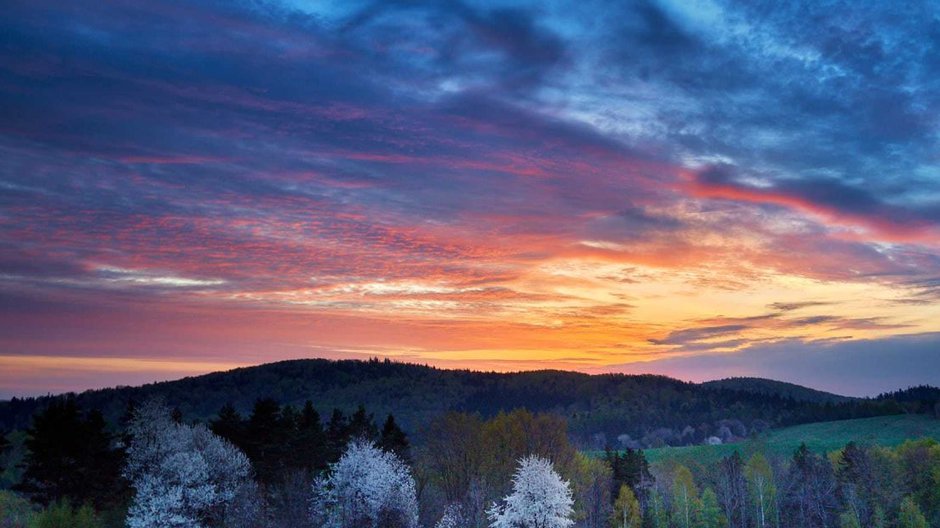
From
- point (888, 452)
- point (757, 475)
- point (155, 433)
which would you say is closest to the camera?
point (155, 433)

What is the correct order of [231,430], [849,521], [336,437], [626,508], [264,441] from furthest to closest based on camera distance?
[626,508]
[849,521]
[336,437]
[231,430]
[264,441]

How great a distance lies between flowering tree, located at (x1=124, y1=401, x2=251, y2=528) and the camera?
236 feet

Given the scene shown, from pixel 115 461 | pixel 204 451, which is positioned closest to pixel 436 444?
pixel 204 451

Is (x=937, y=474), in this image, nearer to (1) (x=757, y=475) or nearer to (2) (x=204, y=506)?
(1) (x=757, y=475)

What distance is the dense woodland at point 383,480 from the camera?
72312mm

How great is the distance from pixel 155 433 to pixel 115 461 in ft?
16.3

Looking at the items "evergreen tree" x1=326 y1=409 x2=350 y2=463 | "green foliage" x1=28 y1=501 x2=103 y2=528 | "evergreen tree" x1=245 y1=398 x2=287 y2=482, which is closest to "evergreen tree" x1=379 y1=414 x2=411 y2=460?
"evergreen tree" x1=326 y1=409 x2=350 y2=463

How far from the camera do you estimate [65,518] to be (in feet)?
210

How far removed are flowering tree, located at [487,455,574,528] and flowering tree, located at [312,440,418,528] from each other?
11193mm

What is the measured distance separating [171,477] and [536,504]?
36.6 metres

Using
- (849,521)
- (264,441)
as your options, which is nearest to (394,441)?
(264,441)

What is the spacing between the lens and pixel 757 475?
144 m

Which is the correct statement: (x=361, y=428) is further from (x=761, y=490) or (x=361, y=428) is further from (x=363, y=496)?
(x=761, y=490)

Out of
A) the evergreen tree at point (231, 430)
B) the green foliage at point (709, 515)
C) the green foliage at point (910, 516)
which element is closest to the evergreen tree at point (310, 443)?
the evergreen tree at point (231, 430)
